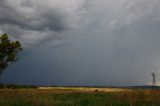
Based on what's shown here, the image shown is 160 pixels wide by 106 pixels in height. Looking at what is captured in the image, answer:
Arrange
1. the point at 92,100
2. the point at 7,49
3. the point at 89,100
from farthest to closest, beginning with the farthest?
the point at 7,49 → the point at 92,100 → the point at 89,100

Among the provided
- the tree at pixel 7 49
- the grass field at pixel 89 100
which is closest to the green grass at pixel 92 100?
the grass field at pixel 89 100

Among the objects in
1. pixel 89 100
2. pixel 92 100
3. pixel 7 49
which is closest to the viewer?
pixel 89 100

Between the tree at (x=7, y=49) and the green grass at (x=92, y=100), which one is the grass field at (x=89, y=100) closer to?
the green grass at (x=92, y=100)

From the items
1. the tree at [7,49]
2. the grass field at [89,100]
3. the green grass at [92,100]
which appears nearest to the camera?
the green grass at [92,100]

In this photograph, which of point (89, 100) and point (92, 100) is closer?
point (89, 100)

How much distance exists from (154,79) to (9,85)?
55.7m

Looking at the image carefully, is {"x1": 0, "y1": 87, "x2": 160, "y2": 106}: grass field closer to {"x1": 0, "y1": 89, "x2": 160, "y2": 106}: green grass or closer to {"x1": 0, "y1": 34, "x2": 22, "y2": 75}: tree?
{"x1": 0, "y1": 89, "x2": 160, "y2": 106}: green grass

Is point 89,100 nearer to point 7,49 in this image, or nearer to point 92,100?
point 92,100

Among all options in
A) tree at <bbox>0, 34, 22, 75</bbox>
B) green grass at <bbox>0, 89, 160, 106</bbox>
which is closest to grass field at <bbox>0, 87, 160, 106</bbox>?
green grass at <bbox>0, 89, 160, 106</bbox>

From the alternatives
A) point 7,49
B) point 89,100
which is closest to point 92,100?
point 89,100

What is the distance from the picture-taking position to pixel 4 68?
75000 mm

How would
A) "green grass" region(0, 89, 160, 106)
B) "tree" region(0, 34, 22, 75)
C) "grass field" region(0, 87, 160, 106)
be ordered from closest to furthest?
"green grass" region(0, 89, 160, 106), "grass field" region(0, 87, 160, 106), "tree" region(0, 34, 22, 75)

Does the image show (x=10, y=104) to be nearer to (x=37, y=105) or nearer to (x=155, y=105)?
Result: (x=37, y=105)

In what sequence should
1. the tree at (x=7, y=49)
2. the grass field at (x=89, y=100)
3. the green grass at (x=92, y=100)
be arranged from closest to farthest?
the green grass at (x=92, y=100) → the grass field at (x=89, y=100) → the tree at (x=7, y=49)
